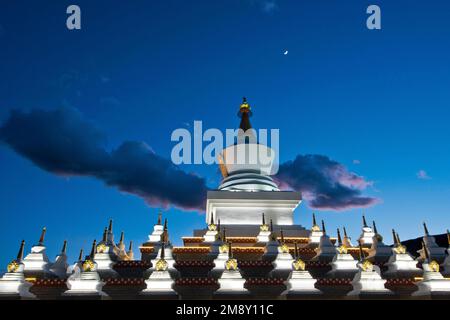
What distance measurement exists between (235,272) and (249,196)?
879cm

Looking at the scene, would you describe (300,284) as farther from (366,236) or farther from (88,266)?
(366,236)

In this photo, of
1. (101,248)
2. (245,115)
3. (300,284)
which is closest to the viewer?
(300,284)

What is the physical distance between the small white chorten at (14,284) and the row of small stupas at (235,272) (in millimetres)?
22

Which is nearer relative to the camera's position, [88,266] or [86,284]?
[86,284]

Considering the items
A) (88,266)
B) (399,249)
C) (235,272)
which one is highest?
(399,249)

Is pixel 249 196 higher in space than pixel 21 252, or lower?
higher

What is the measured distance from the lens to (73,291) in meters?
7.95

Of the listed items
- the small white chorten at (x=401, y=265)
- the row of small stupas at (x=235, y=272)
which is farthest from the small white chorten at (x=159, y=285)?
the small white chorten at (x=401, y=265)

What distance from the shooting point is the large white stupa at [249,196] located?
55.8ft

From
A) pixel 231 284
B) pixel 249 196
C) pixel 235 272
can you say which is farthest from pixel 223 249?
pixel 249 196

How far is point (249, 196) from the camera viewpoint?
1714cm

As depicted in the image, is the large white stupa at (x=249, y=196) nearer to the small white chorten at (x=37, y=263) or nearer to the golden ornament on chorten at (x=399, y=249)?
the golden ornament on chorten at (x=399, y=249)

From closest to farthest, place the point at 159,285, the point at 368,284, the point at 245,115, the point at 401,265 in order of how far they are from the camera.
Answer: the point at 159,285, the point at 368,284, the point at 401,265, the point at 245,115
